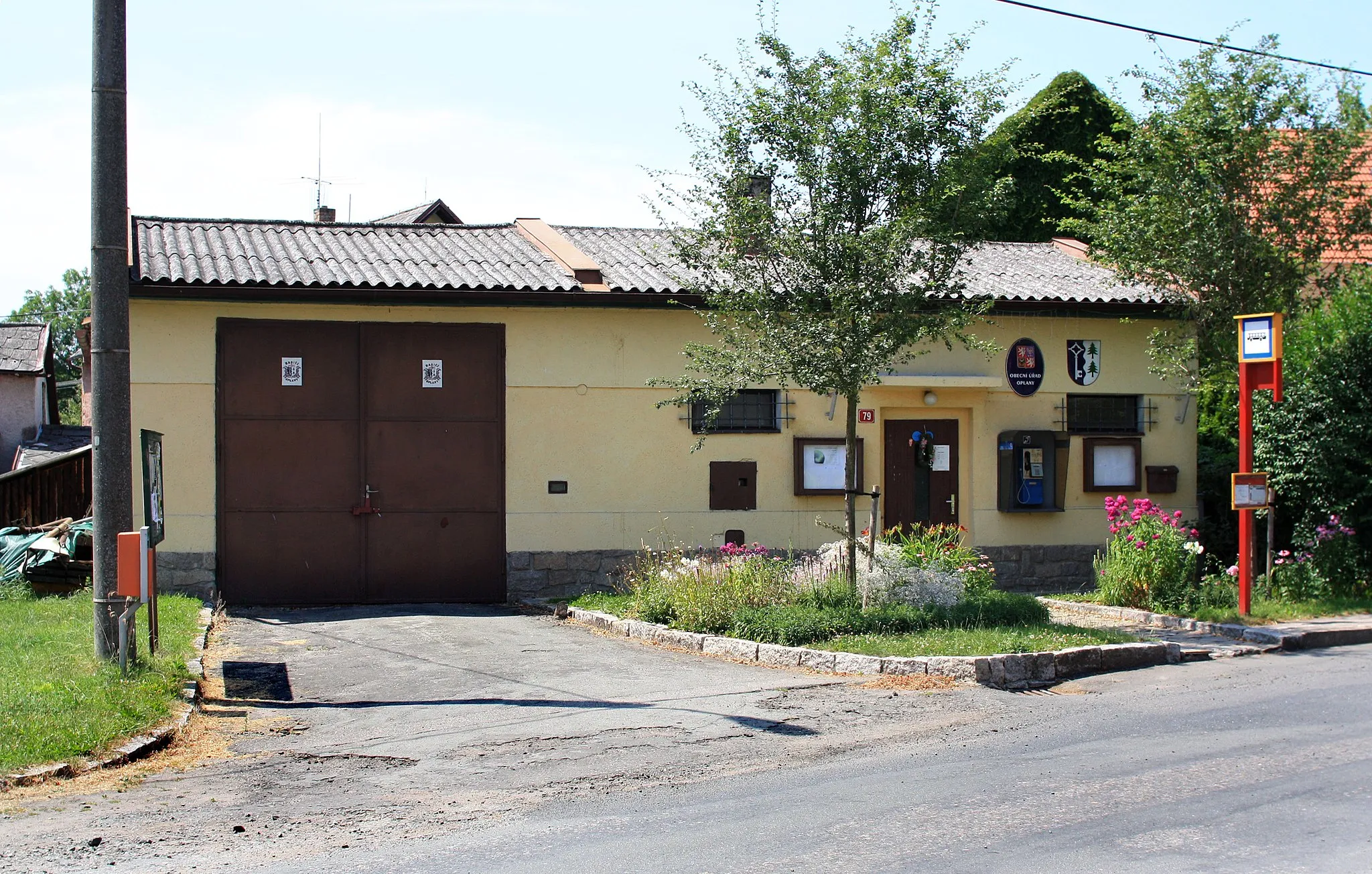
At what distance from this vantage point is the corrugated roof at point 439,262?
560 inches

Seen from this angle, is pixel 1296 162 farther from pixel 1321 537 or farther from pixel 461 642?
pixel 461 642

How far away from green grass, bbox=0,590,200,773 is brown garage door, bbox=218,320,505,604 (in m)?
2.96

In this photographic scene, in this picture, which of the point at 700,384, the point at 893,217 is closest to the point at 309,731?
the point at 700,384

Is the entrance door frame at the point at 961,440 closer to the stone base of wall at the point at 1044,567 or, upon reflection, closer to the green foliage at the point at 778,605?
the stone base of wall at the point at 1044,567

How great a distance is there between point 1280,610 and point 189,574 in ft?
38.8

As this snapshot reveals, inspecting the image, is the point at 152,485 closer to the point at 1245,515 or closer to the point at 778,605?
the point at 778,605

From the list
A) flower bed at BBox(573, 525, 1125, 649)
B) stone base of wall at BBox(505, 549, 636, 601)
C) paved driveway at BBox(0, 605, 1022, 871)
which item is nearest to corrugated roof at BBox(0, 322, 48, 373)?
stone base of wall at BBox(505, 549, 636, 601)

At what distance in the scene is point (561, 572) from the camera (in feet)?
48.9

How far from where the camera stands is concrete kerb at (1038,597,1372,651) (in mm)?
11023

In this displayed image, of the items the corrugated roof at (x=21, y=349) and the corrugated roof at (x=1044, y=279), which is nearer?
the corrugated roof at (x=1044, y=279)

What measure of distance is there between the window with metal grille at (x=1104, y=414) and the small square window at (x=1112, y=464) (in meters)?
0.17

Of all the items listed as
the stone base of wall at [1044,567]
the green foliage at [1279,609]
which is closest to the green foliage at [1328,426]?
the green foliage at [1279,609]

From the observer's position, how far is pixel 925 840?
5.18m

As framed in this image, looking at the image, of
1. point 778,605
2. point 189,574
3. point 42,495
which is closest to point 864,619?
point 778,605
